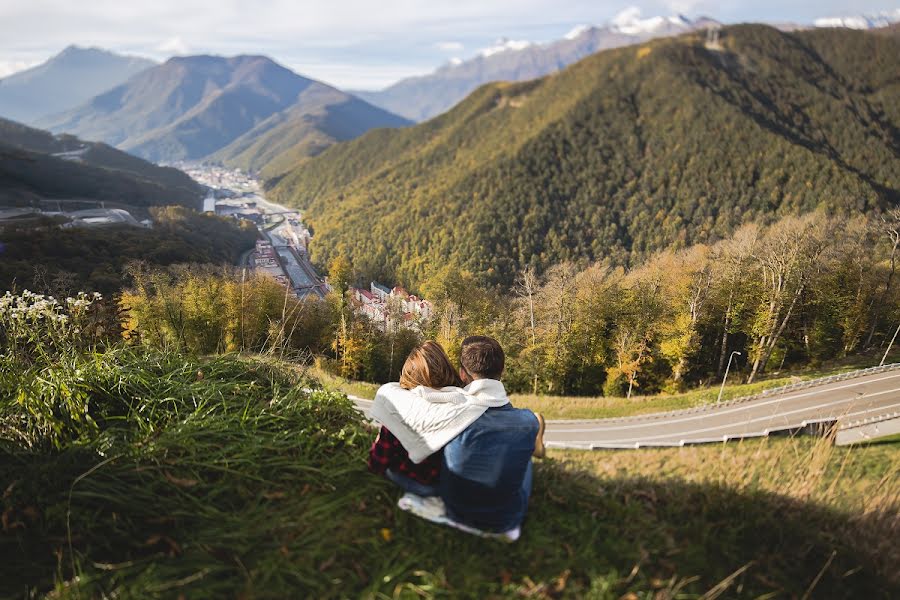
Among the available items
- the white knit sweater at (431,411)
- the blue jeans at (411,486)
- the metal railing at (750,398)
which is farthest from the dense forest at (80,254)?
the blue jeans at (411,486)

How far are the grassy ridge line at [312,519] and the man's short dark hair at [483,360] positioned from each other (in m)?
0.85

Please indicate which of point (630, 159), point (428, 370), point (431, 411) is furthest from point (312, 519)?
point (630, 159)

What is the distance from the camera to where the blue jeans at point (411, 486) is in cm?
267

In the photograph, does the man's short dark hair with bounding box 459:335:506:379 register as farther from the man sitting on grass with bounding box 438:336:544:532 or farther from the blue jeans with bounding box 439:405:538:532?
the blue jeans with bounding box 439:405:538:532

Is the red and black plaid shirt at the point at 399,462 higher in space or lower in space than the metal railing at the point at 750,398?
higher

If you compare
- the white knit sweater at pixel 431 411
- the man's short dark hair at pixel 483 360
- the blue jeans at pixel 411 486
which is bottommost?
the blue jeans at pixel 411 486

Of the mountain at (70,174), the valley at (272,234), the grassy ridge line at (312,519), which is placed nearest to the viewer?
the grassy ridge line at (312,519)

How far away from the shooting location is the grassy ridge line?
205cm

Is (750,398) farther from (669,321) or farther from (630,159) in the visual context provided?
(630,159)

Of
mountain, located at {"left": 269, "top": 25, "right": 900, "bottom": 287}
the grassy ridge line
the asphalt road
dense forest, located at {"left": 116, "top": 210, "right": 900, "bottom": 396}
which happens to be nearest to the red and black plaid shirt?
the grassy ridge line

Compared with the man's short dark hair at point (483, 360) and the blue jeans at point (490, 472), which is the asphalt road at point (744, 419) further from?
the blue jeans at point (490, 472)

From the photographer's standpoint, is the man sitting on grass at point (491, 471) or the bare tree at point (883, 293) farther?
the bare tree at point (883, 293)

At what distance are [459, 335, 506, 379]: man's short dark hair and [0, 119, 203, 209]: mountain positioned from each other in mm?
87466

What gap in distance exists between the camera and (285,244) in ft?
336
